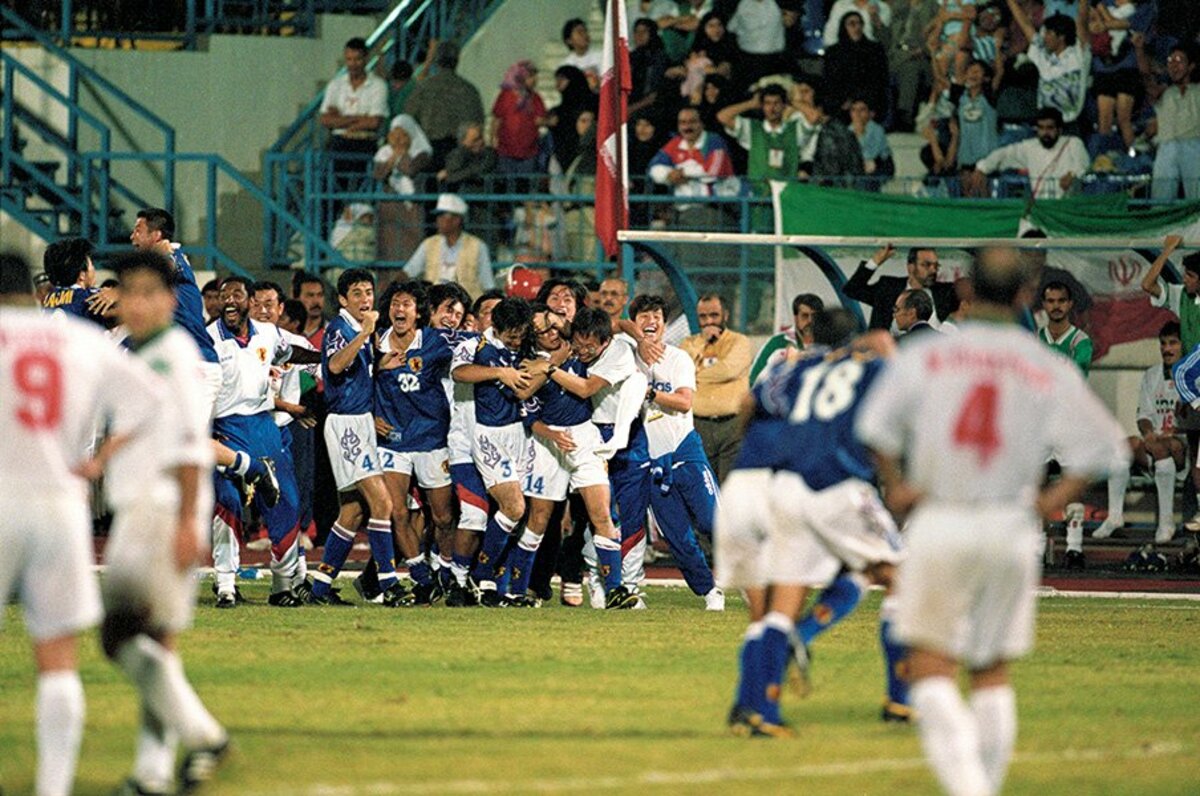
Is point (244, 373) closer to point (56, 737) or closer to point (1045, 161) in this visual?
point (56, 737)

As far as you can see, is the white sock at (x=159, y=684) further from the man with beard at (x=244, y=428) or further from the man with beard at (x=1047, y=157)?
the man with beard at (x=1047, y=157)

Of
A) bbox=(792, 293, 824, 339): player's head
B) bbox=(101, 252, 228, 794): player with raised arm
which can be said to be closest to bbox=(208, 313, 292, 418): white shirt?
bbox=(792, 293, 824, 339): player's head

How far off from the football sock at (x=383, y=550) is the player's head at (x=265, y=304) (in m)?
1.65

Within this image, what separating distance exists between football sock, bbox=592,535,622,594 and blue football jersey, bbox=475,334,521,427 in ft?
3.58

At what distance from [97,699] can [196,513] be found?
3.15m

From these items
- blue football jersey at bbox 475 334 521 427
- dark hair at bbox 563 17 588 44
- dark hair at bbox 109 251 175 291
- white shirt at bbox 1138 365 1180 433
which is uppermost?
dark hair at bbox 563 17 588 44

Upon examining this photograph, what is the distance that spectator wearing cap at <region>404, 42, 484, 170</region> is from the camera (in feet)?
79.8

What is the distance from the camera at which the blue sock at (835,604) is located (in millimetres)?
10070

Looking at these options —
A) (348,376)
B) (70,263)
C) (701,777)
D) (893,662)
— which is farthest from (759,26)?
(701,777)

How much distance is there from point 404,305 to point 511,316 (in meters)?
0.78

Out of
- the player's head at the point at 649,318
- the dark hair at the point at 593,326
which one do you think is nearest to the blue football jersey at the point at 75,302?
the dark hair at the point at 593,326

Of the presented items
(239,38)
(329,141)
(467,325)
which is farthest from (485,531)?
(239,38)

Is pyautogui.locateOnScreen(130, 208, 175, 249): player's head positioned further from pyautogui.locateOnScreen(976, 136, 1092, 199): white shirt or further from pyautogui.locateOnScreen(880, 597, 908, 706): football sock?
pyautogui.locateOnScreen(976, 136, 1092, 199): white shirt

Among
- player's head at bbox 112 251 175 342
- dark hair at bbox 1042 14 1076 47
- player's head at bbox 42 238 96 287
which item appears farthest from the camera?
dark hair at bbox 1042 14 1076 47
